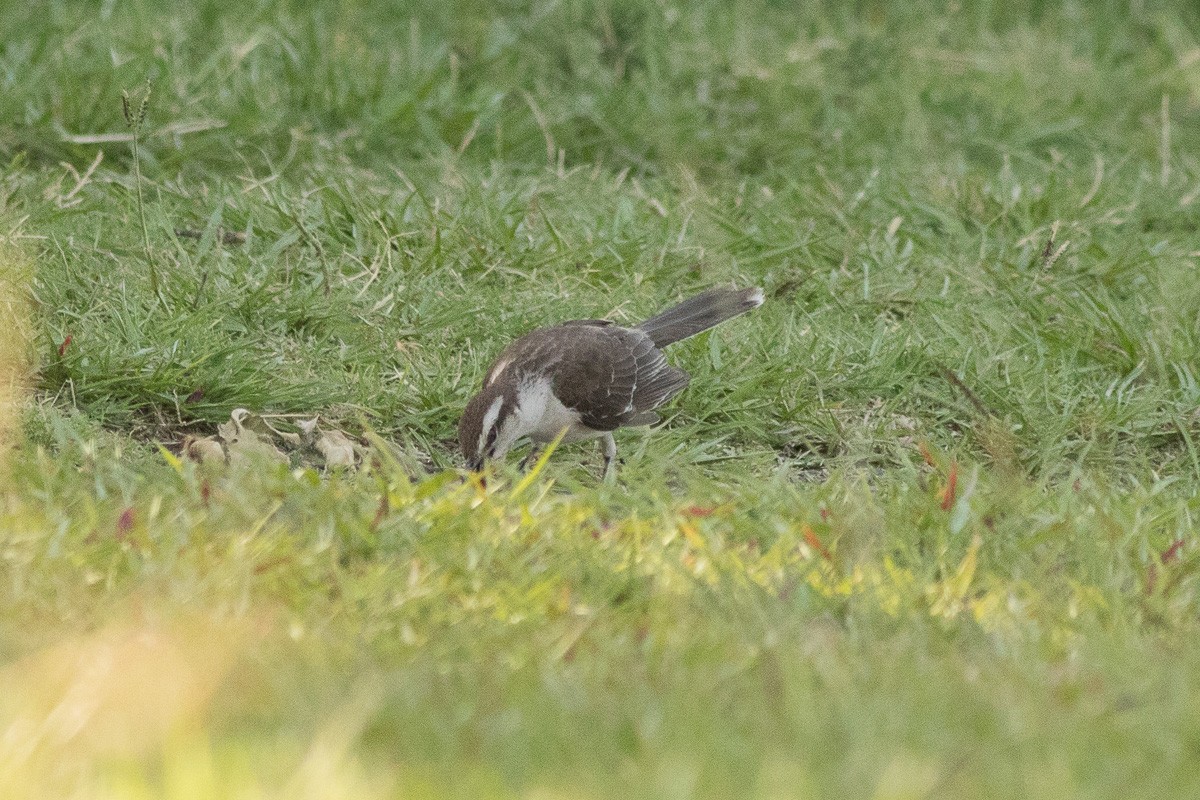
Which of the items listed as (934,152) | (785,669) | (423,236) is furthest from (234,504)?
(934,152)

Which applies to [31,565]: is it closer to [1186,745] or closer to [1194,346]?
[1186,745]

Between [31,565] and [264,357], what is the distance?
2342 mm

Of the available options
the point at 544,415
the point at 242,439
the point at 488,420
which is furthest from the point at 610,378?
the point at 242,439

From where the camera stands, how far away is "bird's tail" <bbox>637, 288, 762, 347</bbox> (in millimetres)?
6086

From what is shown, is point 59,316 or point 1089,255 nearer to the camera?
point 59,316

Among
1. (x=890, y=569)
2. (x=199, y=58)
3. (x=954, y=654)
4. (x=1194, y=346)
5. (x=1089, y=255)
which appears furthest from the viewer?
(x=199, y=58)

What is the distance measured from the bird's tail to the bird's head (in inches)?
39.0

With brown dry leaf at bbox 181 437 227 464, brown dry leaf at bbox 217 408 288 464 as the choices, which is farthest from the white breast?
brown dry leaf at bbox 181 437 227 464

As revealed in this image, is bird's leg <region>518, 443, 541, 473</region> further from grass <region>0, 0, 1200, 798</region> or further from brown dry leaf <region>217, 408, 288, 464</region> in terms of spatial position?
brown dry leaf <region>217, 408, 288, 464</region>

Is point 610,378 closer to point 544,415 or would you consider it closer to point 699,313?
point 544,415

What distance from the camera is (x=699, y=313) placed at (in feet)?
20.2

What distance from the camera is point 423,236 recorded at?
6.88 meters

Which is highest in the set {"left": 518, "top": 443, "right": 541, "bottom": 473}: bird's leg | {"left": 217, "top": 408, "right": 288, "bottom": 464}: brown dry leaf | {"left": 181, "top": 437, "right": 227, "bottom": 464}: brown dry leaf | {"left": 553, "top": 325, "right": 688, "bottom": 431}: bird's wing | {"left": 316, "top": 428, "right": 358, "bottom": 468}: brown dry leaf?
{"left": 181, "top": 437, "right": 227, "bottom": 464}: brown dry leaf

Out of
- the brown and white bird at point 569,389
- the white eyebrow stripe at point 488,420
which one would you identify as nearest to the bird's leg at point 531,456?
the brown and white bird at point 569,389
